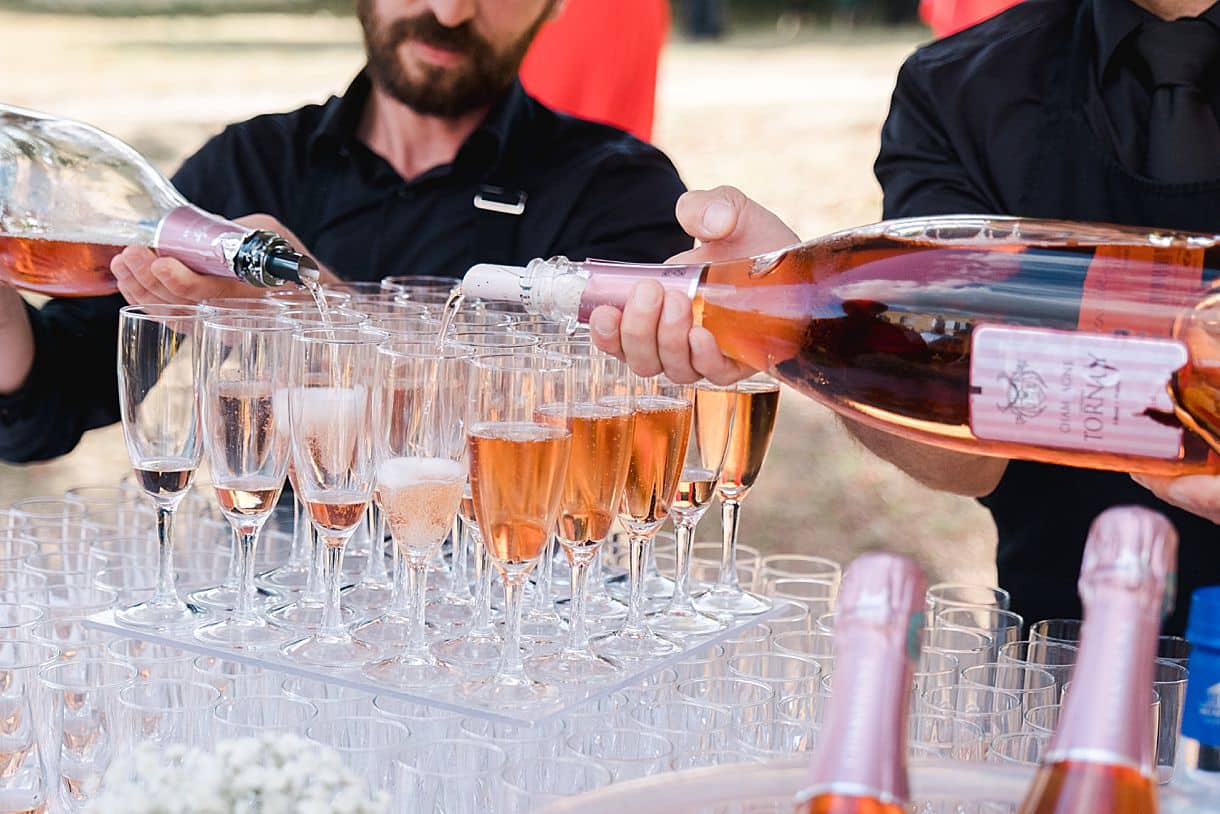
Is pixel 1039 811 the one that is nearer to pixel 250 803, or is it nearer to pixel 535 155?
pixel 250 803

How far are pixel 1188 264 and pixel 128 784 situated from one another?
2.75 feet

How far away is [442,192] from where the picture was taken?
8.63ft

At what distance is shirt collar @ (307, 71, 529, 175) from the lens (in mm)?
2609

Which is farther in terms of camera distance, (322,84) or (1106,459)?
(322,84)

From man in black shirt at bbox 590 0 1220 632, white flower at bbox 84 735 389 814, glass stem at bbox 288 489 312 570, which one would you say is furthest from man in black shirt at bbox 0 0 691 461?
white flower at bbox 84 735 389 814

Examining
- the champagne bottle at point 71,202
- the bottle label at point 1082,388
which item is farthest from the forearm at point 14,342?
the bottle label at point 1082,388

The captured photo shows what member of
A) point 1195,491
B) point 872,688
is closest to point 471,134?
point 1195,491

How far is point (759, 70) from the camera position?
1260 centimetres

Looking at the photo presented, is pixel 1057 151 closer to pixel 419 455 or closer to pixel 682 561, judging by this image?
pixel 682 561

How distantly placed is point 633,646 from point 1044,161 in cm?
101

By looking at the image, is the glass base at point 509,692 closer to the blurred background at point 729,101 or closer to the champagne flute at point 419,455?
the champagne flute at point 419,455

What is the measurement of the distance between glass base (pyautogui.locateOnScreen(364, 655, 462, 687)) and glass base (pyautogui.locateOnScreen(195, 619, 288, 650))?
0.37 feet

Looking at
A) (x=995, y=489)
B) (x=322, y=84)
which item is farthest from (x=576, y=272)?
(x=322, y=84)

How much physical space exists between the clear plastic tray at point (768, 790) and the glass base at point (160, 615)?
2.01 ft
